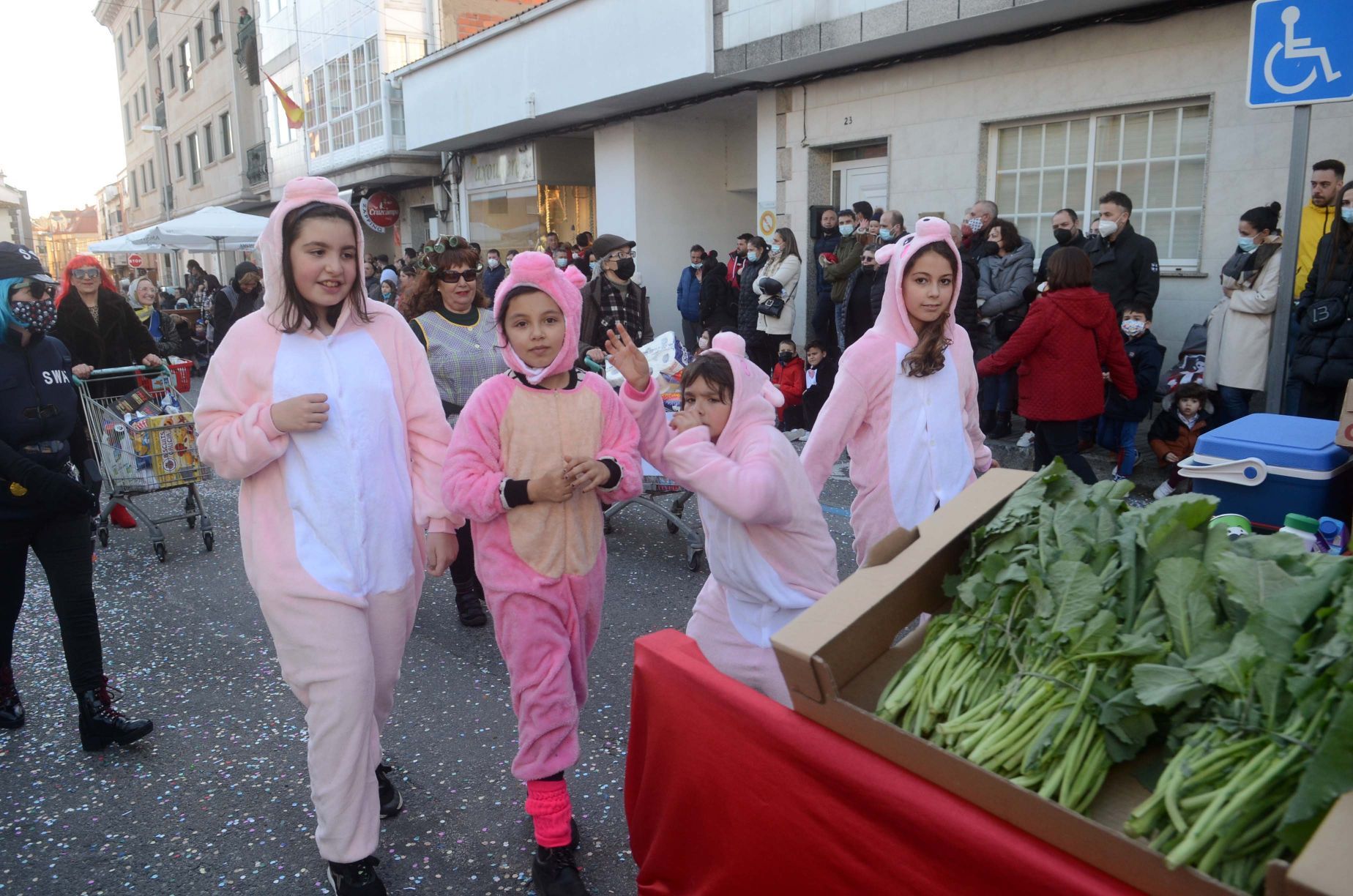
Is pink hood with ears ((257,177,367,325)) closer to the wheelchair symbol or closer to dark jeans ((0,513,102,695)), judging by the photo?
dark jeans ((0,513,102,695))

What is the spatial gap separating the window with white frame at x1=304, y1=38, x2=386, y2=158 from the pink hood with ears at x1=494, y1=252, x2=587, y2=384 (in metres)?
21.3

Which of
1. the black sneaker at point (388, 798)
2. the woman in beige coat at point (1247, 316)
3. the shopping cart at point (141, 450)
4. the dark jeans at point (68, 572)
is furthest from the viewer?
the woman in beige coat at point (1247, 316)

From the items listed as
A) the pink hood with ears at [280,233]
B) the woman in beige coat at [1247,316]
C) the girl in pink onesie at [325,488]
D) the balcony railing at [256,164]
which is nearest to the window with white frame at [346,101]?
the balcony railing at [256,164]

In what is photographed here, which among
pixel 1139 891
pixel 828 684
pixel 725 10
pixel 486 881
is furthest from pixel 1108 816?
pixel 725 10

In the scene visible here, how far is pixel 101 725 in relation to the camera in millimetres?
3820

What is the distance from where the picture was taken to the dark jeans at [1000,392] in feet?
28.3

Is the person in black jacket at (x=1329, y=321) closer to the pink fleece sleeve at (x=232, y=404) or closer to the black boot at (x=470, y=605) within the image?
the black boot at (x=470, y=605)

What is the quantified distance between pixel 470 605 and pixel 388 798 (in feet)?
6.00

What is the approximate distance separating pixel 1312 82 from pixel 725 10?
352 inches

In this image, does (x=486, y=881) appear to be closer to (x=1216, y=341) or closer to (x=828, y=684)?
(x=828, y=684)

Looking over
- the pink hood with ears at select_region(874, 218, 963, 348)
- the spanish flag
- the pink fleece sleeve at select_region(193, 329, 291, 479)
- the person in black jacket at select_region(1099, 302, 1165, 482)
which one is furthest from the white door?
the spanish flag

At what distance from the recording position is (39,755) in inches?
153

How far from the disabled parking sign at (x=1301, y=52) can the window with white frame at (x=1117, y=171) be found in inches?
175

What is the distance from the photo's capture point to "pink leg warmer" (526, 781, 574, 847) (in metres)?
2.80
